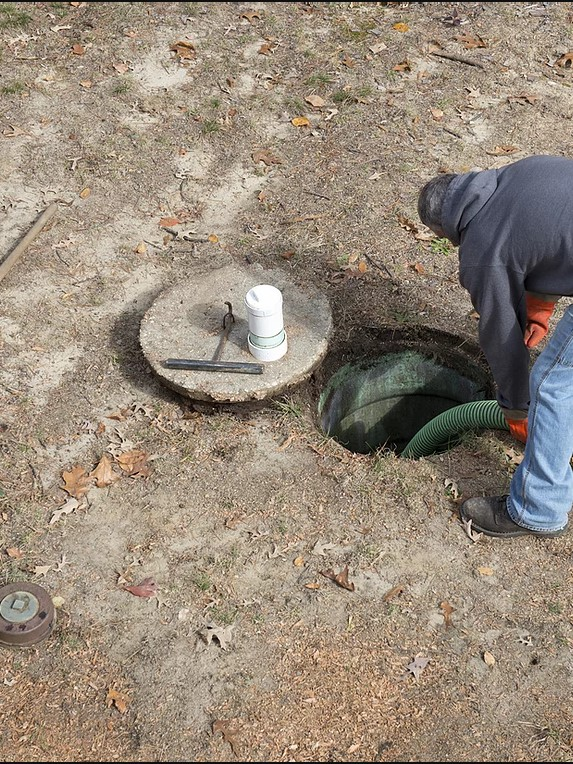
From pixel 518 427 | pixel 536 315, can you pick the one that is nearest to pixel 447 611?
pixel 518 427

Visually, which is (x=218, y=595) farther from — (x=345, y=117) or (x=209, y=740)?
(x=345, y=117)

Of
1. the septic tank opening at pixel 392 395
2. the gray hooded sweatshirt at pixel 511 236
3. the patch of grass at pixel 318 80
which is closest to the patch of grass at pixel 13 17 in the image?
the patch of grass at pixel 318 80

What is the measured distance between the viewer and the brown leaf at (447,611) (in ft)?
14.2

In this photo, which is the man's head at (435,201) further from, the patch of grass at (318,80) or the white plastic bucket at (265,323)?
the patch of grass at (318,80)

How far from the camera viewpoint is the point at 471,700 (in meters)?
4.00

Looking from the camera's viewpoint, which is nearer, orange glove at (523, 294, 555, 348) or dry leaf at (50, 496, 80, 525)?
orange glove at (523, 294, 555, 348)

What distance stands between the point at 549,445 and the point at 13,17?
780 centimetres

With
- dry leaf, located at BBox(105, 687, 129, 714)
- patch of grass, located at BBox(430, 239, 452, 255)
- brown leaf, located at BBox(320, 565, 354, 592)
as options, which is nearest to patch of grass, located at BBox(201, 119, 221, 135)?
patch of grass, located at BBox(430, 239, 452, 255)

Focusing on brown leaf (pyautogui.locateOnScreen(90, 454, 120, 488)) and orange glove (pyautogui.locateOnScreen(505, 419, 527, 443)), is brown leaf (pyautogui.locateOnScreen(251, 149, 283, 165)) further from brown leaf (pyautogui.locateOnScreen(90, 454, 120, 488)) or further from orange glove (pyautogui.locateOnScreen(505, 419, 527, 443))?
orange glove (pyautogui.locateOnScreen(505, 419, 527, 443))

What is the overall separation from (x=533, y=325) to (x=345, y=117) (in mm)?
3965

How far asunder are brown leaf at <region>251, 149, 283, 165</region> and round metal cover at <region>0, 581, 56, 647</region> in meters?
4.45

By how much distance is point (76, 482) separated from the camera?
501 centimetres

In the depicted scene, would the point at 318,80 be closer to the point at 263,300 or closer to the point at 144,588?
the point at 263,300

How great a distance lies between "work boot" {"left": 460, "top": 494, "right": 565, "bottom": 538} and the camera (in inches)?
181
